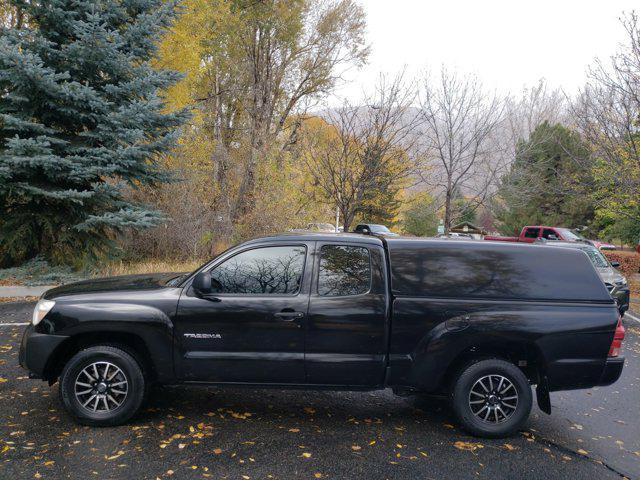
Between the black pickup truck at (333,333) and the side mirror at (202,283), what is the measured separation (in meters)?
0.02

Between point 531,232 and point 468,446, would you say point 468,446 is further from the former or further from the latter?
point 531,232

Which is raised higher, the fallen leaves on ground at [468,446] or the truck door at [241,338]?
the truck door at [241,338]

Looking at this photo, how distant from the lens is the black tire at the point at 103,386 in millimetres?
4117

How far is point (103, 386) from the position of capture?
4.16m

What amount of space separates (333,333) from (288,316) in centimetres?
43

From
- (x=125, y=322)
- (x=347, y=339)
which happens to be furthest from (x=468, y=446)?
(x=125, y=322)

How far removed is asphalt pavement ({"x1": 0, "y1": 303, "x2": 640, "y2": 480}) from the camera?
355 cm

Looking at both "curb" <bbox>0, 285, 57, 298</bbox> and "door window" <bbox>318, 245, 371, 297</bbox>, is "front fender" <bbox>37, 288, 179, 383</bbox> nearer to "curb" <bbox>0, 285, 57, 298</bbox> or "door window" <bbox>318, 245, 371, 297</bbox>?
"door window" <bbox>318, 245, 371, 297</bbox>

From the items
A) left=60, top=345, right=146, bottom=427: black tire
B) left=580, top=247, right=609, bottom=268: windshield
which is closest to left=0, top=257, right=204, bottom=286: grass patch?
left=60, top=345, right=146, bottom=427: black tire

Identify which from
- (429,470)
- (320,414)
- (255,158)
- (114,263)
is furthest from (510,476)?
(255,158)

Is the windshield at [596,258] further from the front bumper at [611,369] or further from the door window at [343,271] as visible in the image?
the door window at [343,271]

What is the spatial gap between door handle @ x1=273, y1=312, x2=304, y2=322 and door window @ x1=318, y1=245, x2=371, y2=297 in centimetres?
28

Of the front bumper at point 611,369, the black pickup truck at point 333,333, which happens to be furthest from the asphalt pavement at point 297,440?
the front bumper at point 611,369

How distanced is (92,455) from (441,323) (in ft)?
9.97
